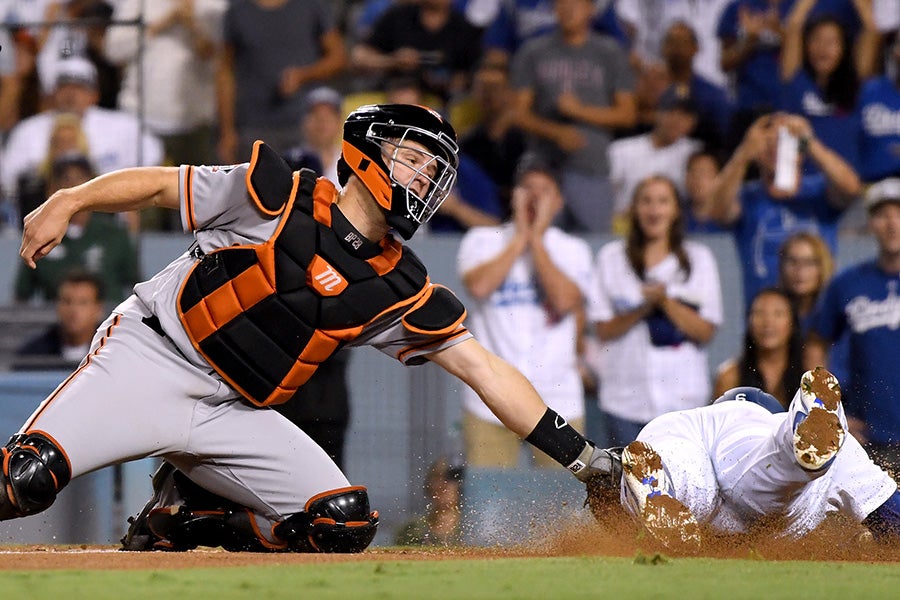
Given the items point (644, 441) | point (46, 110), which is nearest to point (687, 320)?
point (644, 441)

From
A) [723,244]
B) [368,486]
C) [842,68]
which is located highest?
[842,68]

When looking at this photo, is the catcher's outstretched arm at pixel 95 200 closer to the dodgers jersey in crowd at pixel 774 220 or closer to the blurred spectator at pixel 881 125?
the dodgers jersey in crowd at pixel 774 220

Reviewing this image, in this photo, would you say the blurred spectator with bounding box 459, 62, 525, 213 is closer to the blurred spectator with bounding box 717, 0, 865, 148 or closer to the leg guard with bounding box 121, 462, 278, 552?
the blurred spectator with bounding box 717, 0, 865, 148

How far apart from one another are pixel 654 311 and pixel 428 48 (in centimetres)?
265

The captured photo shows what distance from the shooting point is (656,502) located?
5.09 metres

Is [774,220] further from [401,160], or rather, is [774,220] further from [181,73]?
[181,73]

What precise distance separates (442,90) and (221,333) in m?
4.48

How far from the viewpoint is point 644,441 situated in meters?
5.33

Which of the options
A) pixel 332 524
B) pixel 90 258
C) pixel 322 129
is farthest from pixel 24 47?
pixel 332 524

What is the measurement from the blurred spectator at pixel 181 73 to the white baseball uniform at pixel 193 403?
12.1 ft

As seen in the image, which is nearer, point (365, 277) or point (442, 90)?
point (365, 277)

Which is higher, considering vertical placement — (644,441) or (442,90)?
(442,90)

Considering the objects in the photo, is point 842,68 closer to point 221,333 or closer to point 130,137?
point 130,137

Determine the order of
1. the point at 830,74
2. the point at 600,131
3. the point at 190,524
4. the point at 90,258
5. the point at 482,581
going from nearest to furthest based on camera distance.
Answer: the point at 482,581, the point at 190,524, the point at 90,258, the point at 830,74, the point at 600,131
